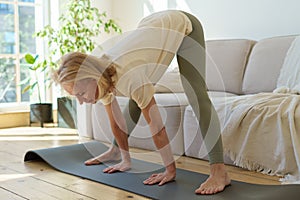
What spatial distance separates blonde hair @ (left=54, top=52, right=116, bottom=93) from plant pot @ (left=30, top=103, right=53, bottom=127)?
2.17 meters

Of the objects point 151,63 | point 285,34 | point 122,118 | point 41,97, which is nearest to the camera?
point 151,63

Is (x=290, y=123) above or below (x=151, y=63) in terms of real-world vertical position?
below

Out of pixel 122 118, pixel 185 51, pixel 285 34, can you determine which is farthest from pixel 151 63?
pixel 285 34

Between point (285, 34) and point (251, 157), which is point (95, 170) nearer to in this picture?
point (251, 157)

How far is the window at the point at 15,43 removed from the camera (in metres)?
4.13

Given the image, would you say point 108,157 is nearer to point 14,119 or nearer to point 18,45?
point 14,119

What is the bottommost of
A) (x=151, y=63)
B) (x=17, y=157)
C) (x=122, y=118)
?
(x=17, y=157)

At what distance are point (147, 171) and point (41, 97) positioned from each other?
242 cm

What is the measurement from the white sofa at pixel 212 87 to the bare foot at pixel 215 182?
0.54 m

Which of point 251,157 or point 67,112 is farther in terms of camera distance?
point 67,112

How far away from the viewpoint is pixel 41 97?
4.38 metres

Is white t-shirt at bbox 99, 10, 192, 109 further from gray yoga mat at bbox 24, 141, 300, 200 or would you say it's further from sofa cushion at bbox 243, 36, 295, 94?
sofa cushion at bbox 243, 36, 295, 94

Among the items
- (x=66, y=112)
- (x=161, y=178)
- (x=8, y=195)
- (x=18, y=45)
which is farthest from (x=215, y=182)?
(x=18, y=45)

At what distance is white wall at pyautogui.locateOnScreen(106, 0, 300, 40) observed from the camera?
126 inches
